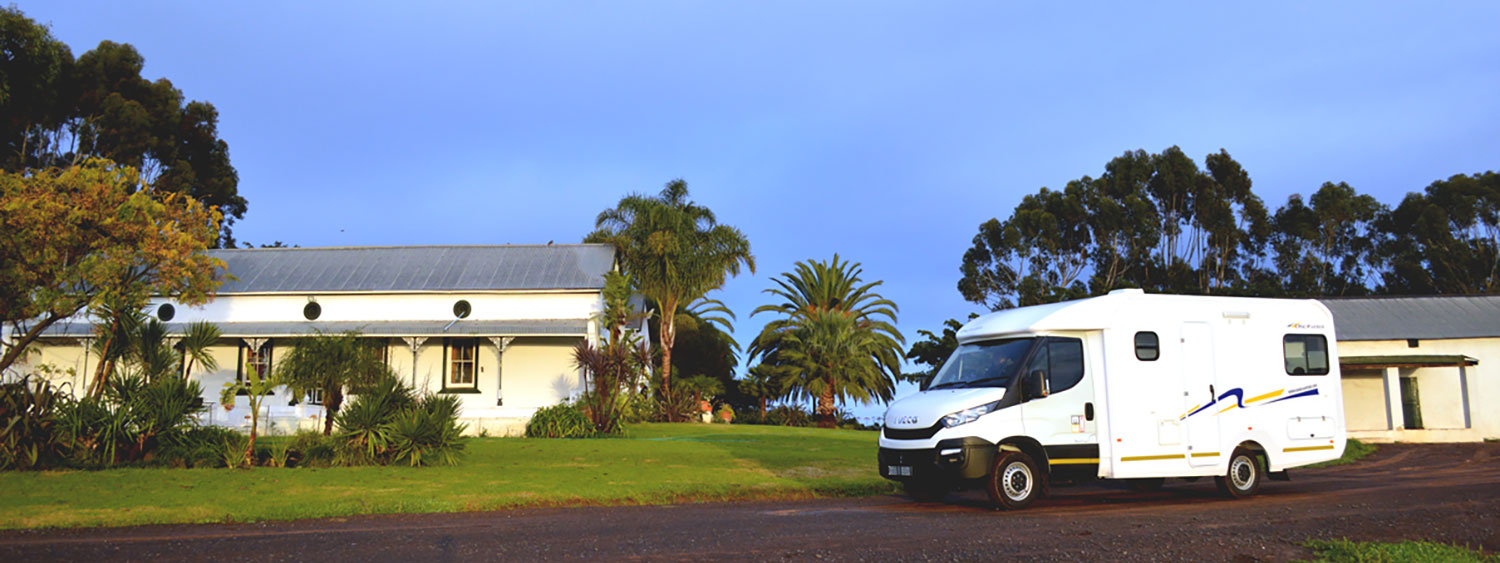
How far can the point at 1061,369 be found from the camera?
11.5 metres

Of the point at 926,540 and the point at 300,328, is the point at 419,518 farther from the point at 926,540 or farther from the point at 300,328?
the point at 300,328

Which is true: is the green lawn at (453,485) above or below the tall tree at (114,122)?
below

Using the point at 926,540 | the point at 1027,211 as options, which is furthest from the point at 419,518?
the point at 1027,211

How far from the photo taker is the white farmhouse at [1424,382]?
28500 millimetres

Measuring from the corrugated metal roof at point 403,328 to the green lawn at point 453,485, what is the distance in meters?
8.72

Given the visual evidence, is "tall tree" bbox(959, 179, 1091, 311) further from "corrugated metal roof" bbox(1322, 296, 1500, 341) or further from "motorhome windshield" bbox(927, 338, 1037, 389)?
"motorhome windshield" bbox(927, 338, 1037, 389)

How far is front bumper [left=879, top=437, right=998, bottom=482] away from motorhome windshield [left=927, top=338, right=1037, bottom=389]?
0.85 meters

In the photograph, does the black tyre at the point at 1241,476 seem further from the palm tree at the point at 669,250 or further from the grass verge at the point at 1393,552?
the palm tree at the point at 669,250

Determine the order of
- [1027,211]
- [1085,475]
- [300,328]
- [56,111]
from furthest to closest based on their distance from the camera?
[1027,211] < [56,111] < [300,328] < [1085,475]

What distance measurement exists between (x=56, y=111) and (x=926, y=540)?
41.9 meters

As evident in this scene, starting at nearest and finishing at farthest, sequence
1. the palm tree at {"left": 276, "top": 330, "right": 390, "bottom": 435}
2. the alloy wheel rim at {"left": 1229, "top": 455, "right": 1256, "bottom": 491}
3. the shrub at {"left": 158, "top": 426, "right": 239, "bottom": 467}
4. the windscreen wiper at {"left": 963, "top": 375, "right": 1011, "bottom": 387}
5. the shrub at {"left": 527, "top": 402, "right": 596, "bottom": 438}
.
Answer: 1. the windscreen wiper at {"left": 963, "top": 375, "right": 1011, "bottom": 387}
2. the alloy wheel rim at {"left": 1229, "top": 455, "right": 1256, "bottom": 491}
3. the shrub at {"left": 158, "top": 426, "right": 239, "bottom": 467}
4. the palm tree at {"left": 276, "top": 330, "right": 390, "bottom": 435}
5. the shrub at {"left": 527, "top": 402, "right": 596, "bottom": 438}

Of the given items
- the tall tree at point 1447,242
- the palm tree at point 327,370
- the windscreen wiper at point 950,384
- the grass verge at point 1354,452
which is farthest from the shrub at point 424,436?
the tall tree at point 1447,242

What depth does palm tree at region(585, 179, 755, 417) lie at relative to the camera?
32281 millimetres

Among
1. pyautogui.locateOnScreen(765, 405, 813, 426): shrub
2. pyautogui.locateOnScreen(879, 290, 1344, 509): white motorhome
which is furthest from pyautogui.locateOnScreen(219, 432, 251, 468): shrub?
pyautogui.locateOnScreen(765, 405, 813, 426): shrub
